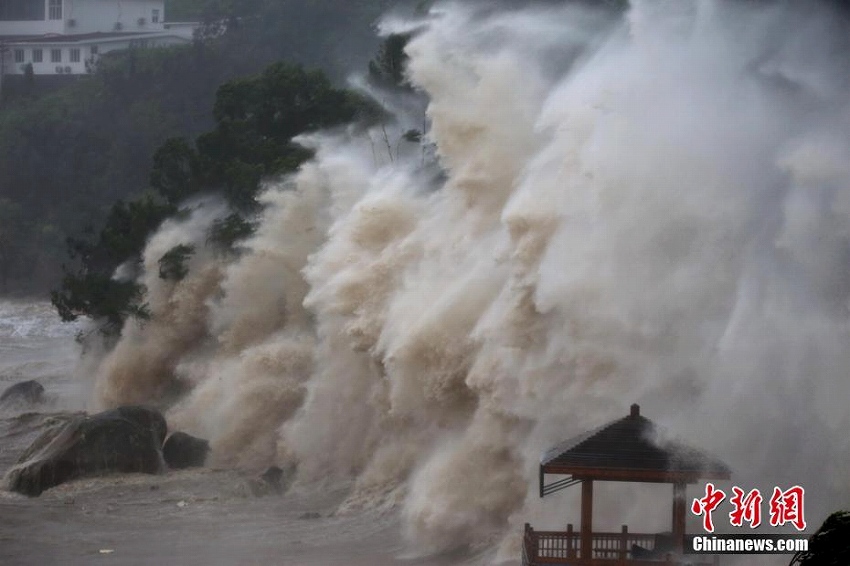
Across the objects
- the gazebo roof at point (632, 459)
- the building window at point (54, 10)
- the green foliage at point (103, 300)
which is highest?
the building window at point (54, 10)

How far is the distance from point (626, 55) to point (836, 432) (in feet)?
22.3

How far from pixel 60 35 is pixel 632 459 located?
262ft

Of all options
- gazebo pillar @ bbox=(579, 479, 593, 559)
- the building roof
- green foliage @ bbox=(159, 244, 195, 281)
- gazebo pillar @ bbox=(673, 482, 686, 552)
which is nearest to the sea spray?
gazebo pillar @ bbox=(673, 482, 686, 552)

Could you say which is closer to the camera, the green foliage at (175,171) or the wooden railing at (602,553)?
the wooden railing at (602,553)

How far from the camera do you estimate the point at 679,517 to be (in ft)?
52.4

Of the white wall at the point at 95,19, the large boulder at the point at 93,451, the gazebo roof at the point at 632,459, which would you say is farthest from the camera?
the white wall at the point at 95,19

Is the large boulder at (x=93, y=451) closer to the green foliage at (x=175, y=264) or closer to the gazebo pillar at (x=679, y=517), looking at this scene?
the green foliage at (x=175, y=264)

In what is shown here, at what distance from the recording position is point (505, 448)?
22.4 m

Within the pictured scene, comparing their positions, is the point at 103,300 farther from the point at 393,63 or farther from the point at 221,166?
the point at 393,63

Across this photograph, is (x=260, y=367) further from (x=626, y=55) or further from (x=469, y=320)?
(x=626, y=55)

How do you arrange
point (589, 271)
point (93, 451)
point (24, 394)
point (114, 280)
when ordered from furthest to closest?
1. point (24, 394)
2. point (114, 280)
3. point (93, 451)
4. point (589, 271)

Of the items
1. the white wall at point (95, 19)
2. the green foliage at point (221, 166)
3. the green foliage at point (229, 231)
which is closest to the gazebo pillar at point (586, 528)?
the green foliage at point (229, 231)

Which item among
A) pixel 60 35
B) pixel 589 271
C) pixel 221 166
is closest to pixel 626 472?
pixel 589 271

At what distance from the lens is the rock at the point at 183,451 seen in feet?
101
